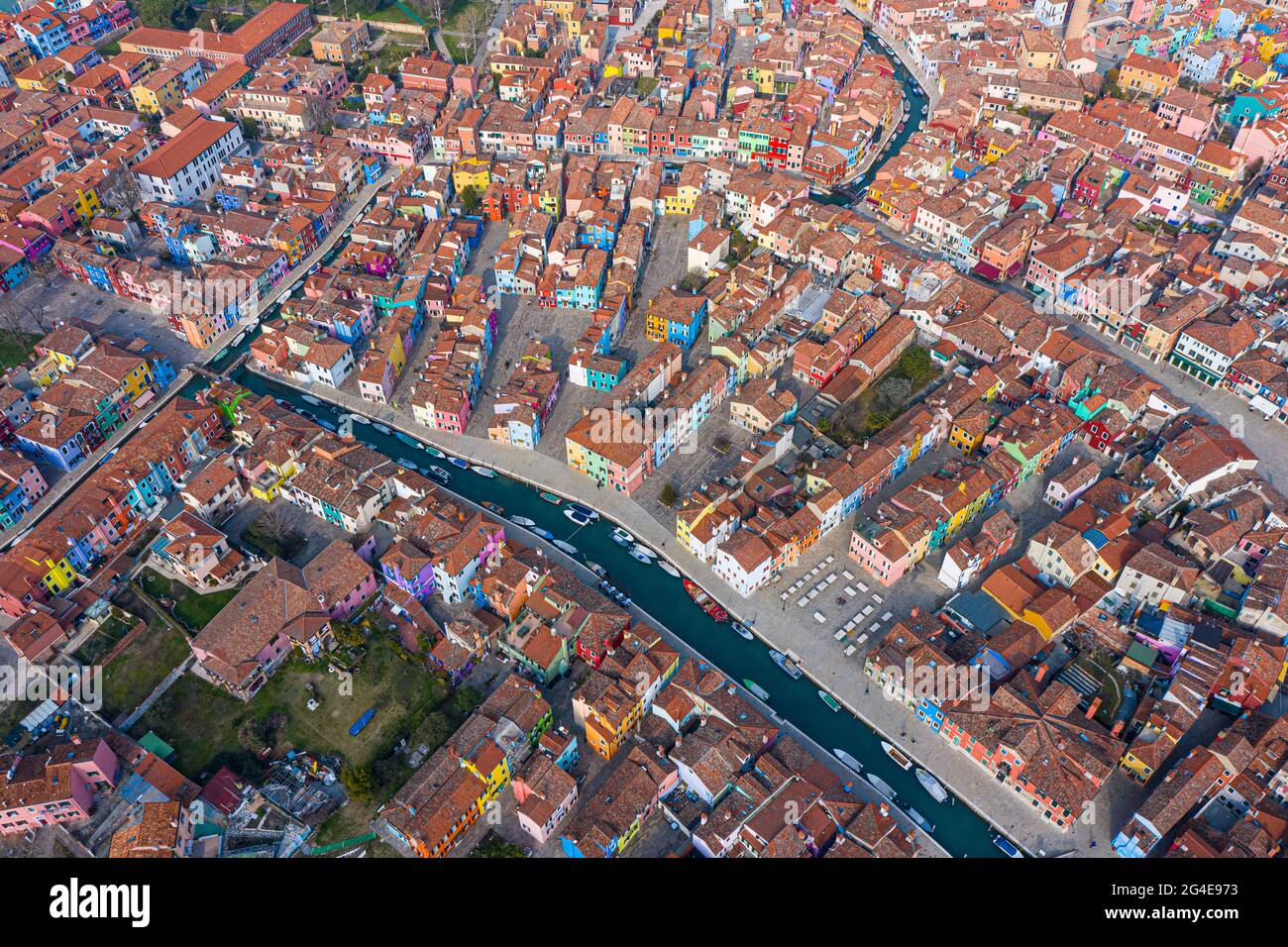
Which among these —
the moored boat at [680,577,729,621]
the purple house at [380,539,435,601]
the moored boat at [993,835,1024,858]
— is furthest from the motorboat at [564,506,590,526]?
the moored boat at [993,835,1024,858]

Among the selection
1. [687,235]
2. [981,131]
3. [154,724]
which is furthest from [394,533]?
[981,131]

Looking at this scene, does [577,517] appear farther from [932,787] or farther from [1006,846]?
[1006,846]

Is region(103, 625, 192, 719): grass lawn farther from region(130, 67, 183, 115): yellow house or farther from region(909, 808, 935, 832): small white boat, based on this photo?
region(130, 67, 183, 115): yellow house

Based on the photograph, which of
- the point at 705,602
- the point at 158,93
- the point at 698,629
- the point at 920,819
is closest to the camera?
the point at 920,819

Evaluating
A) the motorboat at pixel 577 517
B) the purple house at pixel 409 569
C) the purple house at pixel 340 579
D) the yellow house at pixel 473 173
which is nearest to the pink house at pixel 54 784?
the purple house at pixel 340 579

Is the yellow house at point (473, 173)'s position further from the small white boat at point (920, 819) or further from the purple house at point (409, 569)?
the small white boat at point (920, 819)

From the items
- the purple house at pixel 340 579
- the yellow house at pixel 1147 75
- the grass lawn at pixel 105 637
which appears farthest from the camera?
the yellow house at pixel 1147 75

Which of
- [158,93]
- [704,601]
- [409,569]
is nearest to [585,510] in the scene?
[704,601]
